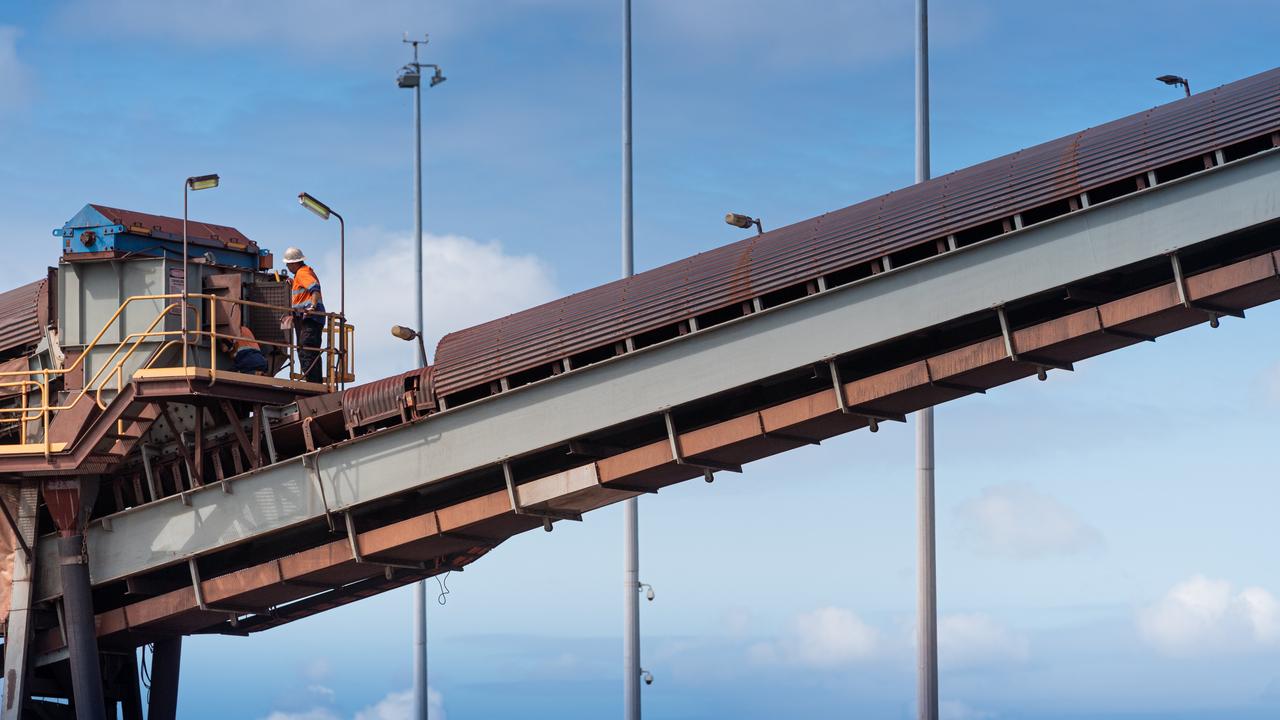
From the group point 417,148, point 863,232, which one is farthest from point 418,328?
point 863,232

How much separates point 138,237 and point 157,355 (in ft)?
6.87

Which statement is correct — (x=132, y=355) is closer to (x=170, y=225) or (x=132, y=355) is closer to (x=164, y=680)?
(x=170, y=225)

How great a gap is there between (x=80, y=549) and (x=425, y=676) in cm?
1461

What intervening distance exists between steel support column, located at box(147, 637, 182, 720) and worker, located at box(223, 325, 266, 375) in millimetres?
5049

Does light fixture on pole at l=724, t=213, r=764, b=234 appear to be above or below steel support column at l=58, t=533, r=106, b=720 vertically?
above

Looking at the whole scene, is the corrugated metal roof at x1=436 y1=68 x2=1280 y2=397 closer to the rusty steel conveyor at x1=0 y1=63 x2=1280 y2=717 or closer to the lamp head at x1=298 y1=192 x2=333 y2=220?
the rusty steel conveyor at x1=0 y1=63 x2=1280 y2=717

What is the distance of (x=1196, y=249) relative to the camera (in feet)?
51.1

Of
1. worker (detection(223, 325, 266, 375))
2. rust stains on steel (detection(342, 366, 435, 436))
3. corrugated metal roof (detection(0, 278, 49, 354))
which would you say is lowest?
rust stains on steel (detection(342, 366, 435, 436))

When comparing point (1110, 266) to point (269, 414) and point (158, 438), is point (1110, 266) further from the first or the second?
point (158, 438)

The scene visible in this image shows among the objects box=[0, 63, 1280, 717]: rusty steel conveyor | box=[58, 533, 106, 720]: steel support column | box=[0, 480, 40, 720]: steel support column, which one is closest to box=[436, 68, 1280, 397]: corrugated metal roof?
box=[0, 63, 1280, 717]: rusty steel conveyor

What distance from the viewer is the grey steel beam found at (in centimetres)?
1546

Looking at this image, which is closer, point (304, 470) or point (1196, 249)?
point (1196, 249)

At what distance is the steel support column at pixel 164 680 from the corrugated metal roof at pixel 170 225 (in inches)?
→ 241

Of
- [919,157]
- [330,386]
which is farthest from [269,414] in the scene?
[919,157]
